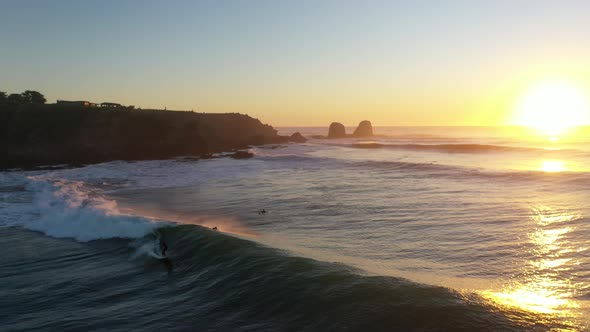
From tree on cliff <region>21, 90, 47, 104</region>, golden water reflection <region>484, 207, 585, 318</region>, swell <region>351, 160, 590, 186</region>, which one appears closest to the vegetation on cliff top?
tree on cliff <region>21, 90, 47, 104</region>

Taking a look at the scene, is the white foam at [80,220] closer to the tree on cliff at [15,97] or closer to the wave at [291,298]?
the wave at [291,298]

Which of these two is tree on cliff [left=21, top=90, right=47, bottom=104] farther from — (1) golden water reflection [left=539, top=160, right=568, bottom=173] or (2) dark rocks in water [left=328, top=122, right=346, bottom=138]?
(2) dark rocks in water [left=328, top=122, right=346, bottom=138]

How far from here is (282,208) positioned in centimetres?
1881

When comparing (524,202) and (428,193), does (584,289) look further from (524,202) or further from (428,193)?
(428,193)

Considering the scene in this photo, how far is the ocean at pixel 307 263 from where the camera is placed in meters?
7.00

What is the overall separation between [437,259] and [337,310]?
166 inches

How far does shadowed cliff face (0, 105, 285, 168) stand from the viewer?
51.4 metres

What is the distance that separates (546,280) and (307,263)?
16.4 feet

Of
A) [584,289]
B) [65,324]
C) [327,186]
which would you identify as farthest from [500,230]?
[327,186]

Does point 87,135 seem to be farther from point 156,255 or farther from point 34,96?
point 156,255

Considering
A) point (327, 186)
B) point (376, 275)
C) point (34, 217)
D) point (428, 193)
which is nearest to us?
point (376, 275)

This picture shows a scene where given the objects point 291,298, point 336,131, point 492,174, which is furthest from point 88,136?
point 336,131

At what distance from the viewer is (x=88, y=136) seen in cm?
5594

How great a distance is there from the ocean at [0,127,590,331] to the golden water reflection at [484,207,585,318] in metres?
0.04
